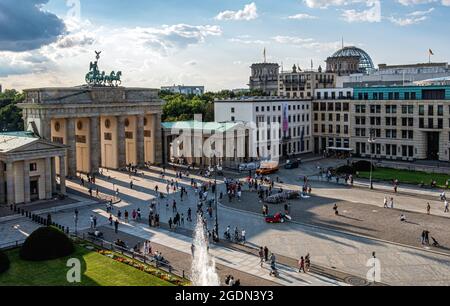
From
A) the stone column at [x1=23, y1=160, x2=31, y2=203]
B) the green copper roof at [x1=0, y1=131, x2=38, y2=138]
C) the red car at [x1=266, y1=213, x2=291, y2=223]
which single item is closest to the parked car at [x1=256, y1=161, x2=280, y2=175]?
the red car at [x1=266, y1=213, x2=291, y2=223]

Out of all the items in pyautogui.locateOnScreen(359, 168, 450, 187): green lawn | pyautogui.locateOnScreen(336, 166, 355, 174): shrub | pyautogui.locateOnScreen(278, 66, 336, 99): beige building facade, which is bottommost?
pyautogui.locateOnScreen(359, 168, 450, 187): green lawn

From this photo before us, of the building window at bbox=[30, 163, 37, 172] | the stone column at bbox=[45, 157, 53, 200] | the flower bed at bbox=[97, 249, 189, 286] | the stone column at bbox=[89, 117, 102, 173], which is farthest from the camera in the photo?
the stone column at bbox=[89, 117, 102, 173]

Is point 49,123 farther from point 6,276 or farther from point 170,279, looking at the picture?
point 170,279

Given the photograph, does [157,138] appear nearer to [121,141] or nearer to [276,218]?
[121,141]

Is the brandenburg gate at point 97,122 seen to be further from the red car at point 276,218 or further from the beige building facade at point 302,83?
the beige building facade at point 302,83

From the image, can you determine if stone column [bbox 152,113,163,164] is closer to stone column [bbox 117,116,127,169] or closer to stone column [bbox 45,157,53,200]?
stone column [bbox 117,116,127,169]

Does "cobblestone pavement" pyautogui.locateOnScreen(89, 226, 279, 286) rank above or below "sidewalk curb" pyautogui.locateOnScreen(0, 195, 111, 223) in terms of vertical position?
below
